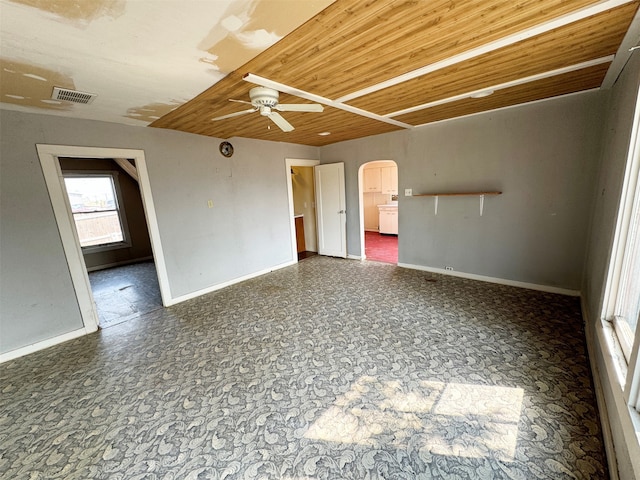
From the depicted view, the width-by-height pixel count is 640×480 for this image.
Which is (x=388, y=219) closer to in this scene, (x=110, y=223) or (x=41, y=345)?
(x=110, y=223)

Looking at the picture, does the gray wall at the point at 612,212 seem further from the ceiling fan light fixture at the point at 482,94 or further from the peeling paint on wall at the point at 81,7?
the peeling paint on wall at the point at 81,7

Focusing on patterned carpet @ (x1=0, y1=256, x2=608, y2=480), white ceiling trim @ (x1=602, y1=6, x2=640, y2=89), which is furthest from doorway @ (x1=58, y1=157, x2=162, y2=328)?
white ceiling trim @ (x1=602, y1=6, x2=640, y2=89)

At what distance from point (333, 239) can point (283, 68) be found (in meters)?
4.03

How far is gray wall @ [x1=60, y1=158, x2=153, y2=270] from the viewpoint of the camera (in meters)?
5.60

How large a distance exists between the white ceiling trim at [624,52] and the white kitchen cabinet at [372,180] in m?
5.35

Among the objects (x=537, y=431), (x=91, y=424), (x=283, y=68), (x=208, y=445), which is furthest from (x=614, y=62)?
(x=91, y=424)

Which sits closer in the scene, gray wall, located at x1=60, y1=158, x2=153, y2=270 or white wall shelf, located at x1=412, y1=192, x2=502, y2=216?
white wall shelf, located at x1=412, y1=192, x2=502, y2=216

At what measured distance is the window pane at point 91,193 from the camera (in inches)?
212

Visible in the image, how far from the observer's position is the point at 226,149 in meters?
4.12

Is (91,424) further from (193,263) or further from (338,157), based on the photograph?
(338,157)

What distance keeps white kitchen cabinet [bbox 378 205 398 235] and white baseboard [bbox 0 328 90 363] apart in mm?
6726

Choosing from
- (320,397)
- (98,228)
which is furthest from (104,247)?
(320,397)

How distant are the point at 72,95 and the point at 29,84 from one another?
0.88 feet

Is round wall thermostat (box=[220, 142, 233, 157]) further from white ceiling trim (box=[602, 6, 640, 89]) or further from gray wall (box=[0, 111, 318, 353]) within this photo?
white ceiling trim (box=[602, 6, 640, 89])
